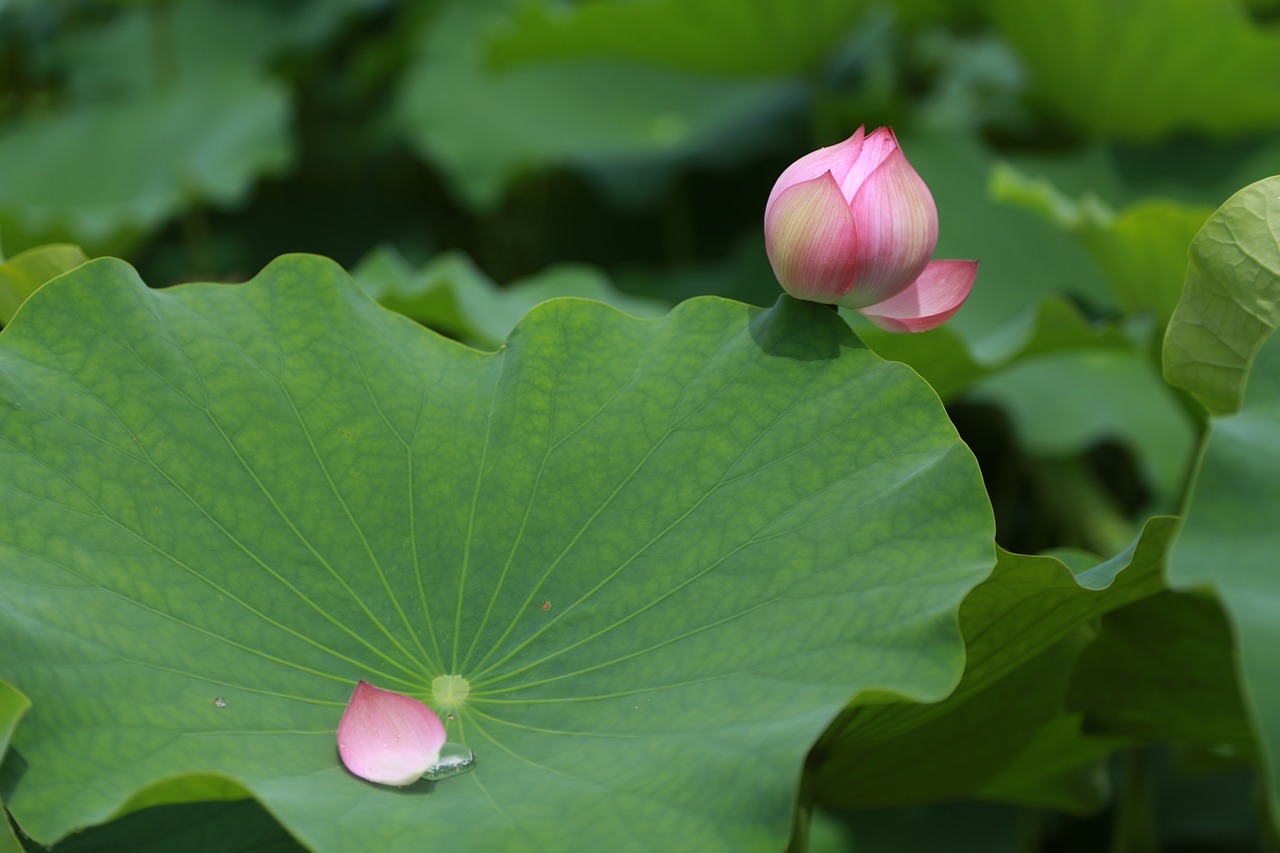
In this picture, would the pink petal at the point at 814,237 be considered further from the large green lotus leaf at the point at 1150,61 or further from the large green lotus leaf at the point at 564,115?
the large green lotus leaf at the point at 564,115

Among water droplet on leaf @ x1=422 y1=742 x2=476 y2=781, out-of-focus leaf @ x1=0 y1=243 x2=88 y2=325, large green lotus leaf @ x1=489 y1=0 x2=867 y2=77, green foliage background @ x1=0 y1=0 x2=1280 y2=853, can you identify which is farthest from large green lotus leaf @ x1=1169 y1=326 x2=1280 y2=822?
large green lotus leaf @ x1=489 y1=0 x2=867 y2=77

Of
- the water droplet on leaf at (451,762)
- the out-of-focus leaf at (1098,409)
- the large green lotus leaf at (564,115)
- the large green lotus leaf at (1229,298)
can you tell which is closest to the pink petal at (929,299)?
the large green lotus leaf at (1229,298)

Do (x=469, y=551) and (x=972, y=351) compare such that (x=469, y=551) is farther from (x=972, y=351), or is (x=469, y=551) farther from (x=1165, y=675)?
(x=972, y=351)

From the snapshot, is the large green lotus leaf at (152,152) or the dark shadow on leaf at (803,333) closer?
the dark shadow on leaf at (803,333)

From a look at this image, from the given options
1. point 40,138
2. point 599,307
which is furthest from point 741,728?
point 40,138

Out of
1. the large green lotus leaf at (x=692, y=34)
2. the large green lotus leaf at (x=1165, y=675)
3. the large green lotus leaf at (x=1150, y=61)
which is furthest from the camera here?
the large green lotus leaf at (x=692, y=34)

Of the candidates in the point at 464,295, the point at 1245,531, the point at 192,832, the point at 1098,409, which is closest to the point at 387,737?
the point at 192,832

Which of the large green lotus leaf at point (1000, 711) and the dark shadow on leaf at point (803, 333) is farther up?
the dark shadow on leaf at point (803, 333)
